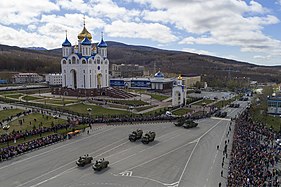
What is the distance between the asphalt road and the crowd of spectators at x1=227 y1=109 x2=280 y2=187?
1.08 meters

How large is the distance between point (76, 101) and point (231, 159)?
114 feet

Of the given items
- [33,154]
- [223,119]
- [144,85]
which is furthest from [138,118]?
[144,85]

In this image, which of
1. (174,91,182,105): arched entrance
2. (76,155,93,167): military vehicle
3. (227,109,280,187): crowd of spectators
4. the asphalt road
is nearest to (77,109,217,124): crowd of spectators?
the asphalt road

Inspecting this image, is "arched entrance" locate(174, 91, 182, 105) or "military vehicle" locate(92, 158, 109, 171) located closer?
"military vehicle" locate(92, 158, 109, 171)

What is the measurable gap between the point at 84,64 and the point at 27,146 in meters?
36.9

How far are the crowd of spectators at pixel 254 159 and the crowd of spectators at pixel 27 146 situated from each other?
16.6 metres

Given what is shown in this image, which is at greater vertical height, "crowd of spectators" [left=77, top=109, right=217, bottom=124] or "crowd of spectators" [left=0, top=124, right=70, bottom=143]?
"crowd of spectators" [left=77, top=109, right=217, bottom=124]

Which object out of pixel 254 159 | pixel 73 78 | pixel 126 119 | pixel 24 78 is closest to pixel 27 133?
pixel 126 119

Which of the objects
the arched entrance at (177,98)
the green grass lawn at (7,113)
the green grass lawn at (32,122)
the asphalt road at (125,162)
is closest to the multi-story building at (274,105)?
the arched entrance at (177,98)

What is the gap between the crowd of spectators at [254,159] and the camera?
1833 centimetres

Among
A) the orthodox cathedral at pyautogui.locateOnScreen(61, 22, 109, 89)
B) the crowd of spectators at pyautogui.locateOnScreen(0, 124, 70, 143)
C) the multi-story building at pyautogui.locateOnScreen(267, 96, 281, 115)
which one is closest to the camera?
the crowd of spectators at pyautogui.locateOnScreen(0, 124, 70, 143)

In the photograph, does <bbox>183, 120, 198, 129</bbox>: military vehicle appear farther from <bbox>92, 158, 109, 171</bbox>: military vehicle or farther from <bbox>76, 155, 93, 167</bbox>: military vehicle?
<bbox>76, 155, 93, 167</bbox>: military vehicle

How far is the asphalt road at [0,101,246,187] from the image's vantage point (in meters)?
18.8

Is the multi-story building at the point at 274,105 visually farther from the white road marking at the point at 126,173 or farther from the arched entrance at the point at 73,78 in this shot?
the arched entrance at the point at 73,78
